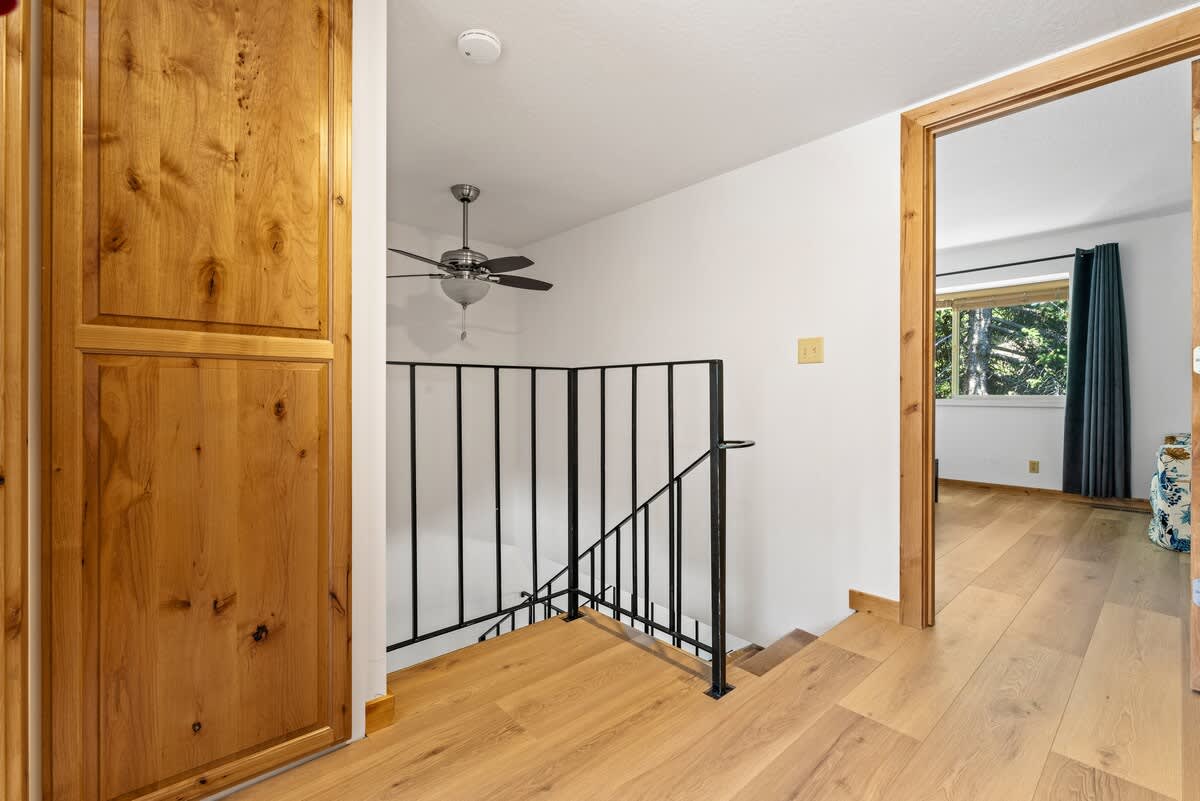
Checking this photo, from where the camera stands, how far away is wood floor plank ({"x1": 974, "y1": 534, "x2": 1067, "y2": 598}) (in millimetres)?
2503

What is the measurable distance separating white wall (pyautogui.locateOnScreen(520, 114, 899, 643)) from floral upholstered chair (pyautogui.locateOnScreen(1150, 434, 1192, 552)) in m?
2.25

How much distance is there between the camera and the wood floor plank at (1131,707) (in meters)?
1.29

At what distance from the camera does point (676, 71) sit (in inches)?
75.2

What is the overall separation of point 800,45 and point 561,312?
8.31ft

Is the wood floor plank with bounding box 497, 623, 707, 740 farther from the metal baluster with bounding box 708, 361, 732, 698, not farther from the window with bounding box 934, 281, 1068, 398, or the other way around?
the window with bounding box 934, 281, 1068, 398

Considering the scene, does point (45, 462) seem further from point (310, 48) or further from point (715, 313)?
point (715, 313)

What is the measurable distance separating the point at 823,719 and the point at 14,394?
1.98 metres

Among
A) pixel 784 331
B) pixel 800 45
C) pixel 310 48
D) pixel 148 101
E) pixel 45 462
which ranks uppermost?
pixel 800 45

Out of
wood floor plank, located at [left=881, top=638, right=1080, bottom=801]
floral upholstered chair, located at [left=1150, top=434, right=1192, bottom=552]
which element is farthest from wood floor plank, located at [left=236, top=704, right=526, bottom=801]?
floral upholstered chair, located at [left=1150, top=434, right=1192, bottom=552]

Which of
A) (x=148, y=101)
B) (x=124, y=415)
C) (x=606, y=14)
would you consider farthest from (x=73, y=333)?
(x=606, y=14)

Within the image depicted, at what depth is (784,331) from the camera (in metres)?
2.58

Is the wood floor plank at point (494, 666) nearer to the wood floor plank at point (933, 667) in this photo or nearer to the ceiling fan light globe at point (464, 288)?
the wood floor plank at point (933, 667)

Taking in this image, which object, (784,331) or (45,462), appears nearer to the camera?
(45,462)

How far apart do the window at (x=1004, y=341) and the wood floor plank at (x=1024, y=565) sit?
6.64ft
